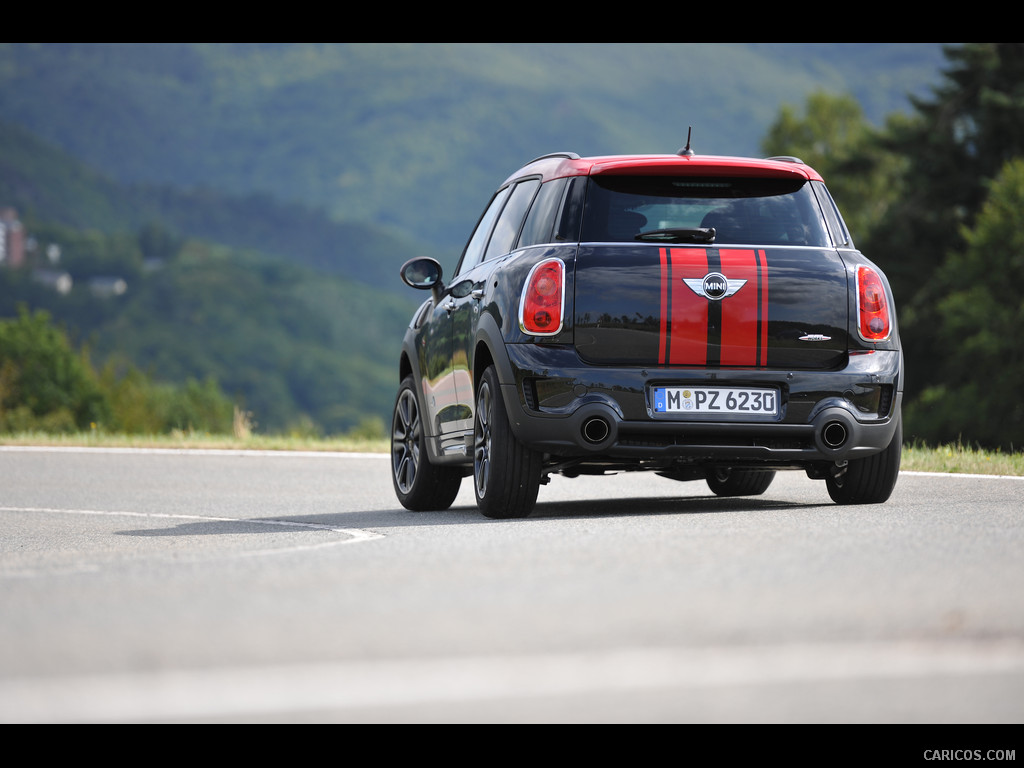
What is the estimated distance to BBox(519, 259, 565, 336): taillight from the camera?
8.43m

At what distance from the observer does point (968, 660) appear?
438 centimetres

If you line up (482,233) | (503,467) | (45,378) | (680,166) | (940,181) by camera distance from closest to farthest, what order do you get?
(503,467) → (680,166) → (482,233) → (940,181) → (45,378)

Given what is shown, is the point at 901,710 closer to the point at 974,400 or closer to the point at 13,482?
the point at 13,482

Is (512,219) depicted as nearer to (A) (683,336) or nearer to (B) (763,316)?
(A) (683,336)

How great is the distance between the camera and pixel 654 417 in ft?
27.4

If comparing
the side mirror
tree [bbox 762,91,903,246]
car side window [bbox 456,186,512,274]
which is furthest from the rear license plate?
A: tree [bbox 762,91,903,246]

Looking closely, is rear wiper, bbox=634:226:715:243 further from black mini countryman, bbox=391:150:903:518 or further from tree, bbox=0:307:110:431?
tree, bbox=0:307:110:431

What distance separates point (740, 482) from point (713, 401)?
116 inches

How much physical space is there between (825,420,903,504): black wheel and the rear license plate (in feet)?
2.94

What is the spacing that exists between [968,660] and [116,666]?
230cm

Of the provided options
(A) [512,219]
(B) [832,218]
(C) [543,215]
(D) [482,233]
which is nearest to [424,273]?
(D) [482,233]

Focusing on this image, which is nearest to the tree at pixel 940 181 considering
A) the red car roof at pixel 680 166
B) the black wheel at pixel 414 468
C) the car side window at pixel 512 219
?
the black wheel at pixel 414 468

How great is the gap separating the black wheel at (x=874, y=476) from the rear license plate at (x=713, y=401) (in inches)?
35.3
